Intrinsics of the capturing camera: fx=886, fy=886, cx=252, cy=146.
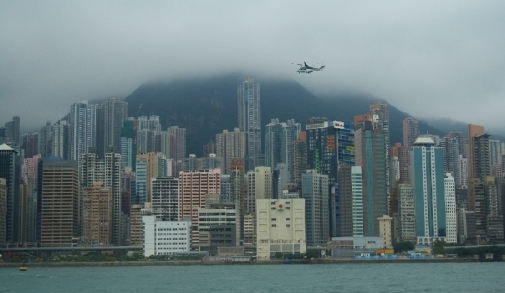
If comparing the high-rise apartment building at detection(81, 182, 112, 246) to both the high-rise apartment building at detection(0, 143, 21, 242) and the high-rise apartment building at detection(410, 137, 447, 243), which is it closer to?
the high-rise apartment building at detection(0, 143, 21, 242)

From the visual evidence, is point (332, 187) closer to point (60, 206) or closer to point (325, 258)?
point (325, 258)

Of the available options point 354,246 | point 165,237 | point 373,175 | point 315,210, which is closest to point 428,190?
point 373,175

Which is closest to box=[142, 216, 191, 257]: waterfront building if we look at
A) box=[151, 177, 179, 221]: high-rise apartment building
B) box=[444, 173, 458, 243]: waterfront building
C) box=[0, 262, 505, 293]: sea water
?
box=[151, 177, 179, 221]: high-rise apartment building

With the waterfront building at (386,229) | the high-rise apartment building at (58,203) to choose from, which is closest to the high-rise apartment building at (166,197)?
the high-rise apartment building at (58,203)

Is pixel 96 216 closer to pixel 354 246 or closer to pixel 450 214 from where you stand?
pixel 354 246

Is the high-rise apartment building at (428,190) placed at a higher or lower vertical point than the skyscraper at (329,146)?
lower

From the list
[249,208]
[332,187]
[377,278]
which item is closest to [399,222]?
[332,187]

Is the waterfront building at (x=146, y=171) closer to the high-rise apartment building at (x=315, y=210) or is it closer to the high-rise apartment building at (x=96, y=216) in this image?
the high-rise apartment building at (x=96, y=216)
